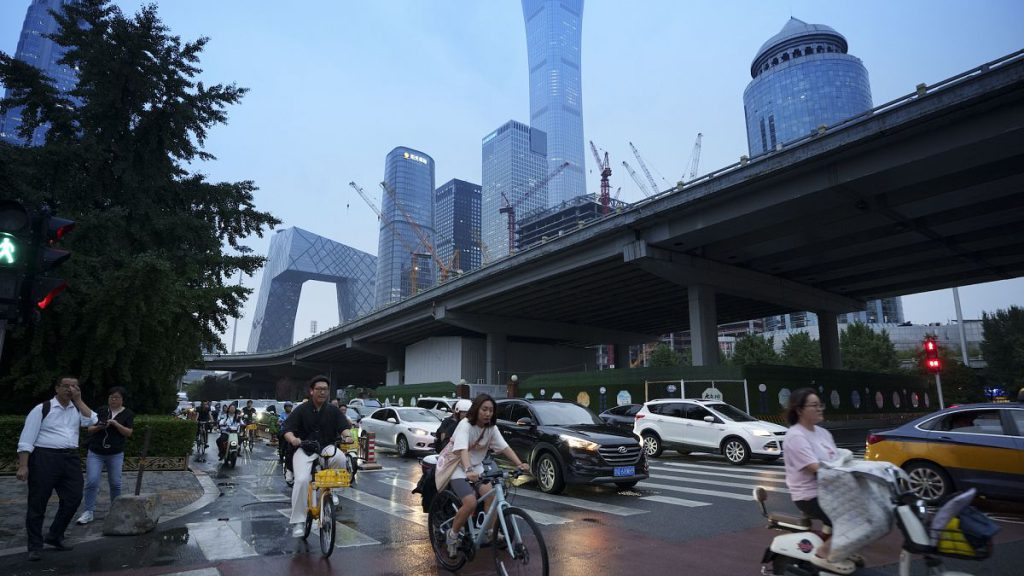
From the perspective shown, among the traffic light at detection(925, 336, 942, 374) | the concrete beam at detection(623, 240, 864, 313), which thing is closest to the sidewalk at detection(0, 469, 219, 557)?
the traffic light at detection(925, 336, 942, 374)

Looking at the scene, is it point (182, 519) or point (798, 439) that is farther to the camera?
point (182, 519)

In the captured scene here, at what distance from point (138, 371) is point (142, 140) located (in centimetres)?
713

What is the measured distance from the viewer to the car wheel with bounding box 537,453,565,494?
998 cm

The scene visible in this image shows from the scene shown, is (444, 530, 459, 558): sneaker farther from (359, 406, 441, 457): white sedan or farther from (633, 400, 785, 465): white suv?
(359, 406, 441, 457): white sedan

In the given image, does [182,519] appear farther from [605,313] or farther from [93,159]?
[605,313]

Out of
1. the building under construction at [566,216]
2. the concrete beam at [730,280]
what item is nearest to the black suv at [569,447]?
the concrete beam at [730,280]

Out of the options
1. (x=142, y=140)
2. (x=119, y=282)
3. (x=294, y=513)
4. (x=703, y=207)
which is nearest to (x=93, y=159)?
(x=142, y=140)

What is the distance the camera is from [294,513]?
641 centimetres

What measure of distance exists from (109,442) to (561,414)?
740 centimetres

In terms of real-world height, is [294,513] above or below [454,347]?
below

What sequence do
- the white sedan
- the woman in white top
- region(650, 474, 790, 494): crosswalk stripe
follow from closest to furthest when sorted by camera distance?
1. the woman in white top
2. region(650, 474, 790, 494): crosswalk stripe
3. the white sedan

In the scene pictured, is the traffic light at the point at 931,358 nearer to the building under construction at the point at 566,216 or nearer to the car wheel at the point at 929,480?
the car wheel at the point at 929,480

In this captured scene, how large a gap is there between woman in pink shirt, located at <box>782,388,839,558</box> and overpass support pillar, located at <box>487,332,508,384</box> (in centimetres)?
5159

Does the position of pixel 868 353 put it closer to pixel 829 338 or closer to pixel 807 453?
pixel 829 338
